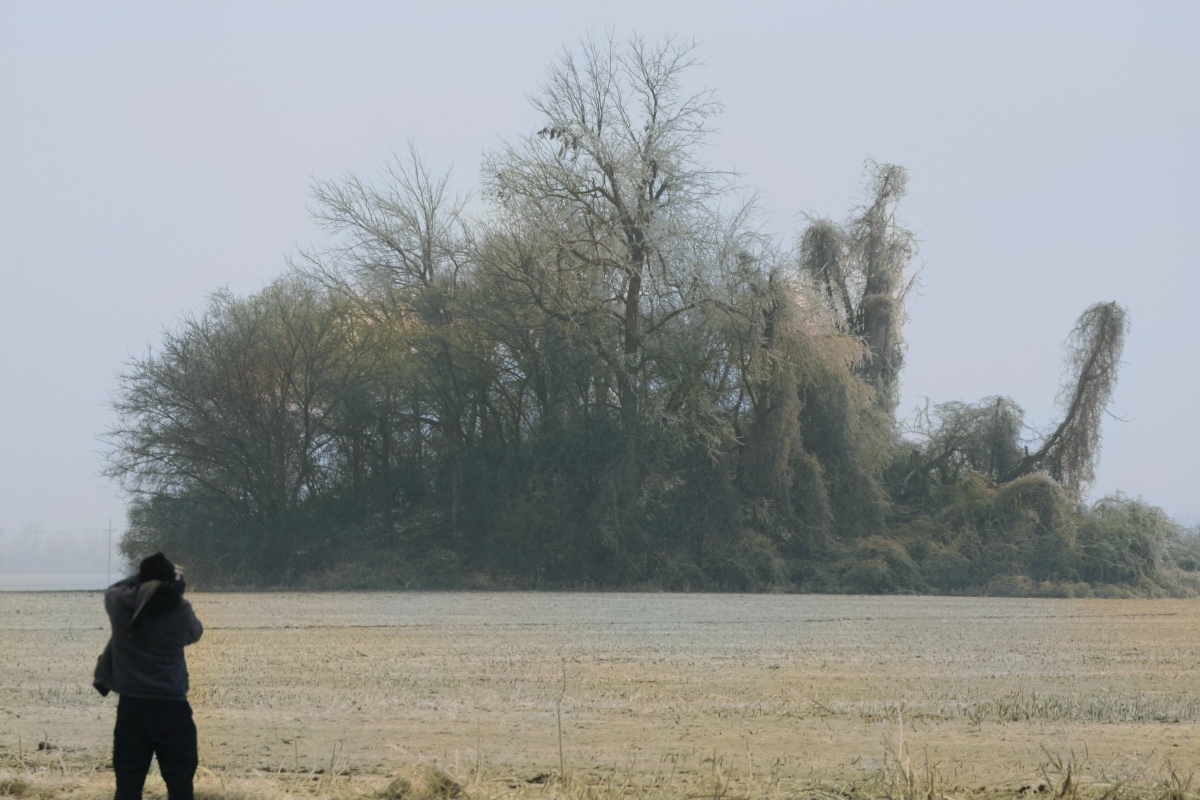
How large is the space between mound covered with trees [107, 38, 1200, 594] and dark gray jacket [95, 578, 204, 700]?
2305 cm

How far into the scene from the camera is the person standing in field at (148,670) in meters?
6.55

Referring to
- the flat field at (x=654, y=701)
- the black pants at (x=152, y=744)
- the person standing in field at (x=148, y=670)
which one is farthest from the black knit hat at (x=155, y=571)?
the flat field at (x=654, y=701)

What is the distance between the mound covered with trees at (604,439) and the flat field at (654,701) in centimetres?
1133

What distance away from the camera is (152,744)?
22.1 feet

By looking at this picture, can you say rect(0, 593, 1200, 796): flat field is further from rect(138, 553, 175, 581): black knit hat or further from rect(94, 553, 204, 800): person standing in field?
rect(138, 553, 175, 581): black knit hat

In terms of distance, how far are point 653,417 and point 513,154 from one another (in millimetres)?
7079

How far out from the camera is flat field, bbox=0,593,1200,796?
7945 mm

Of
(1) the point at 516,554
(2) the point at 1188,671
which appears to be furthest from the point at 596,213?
(2) the point at 1188,671

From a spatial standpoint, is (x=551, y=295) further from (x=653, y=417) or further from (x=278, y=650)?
(x=278, y=650)

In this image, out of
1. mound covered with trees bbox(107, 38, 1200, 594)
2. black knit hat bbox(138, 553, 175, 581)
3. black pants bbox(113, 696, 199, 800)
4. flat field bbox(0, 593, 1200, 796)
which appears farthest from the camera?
mound covered with trees bbox(107, 38, 1200, 594)

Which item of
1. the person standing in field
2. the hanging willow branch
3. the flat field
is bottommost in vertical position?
the flat field

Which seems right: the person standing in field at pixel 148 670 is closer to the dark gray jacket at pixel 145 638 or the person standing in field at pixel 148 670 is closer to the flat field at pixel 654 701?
the dark gray jacket at pixel 145 638

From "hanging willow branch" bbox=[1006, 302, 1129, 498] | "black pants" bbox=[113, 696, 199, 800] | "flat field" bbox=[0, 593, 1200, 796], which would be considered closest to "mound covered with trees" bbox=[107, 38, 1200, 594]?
"hanging willow branch" bbox=[1006, 302, 1129, 498]

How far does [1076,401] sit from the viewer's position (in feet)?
107
